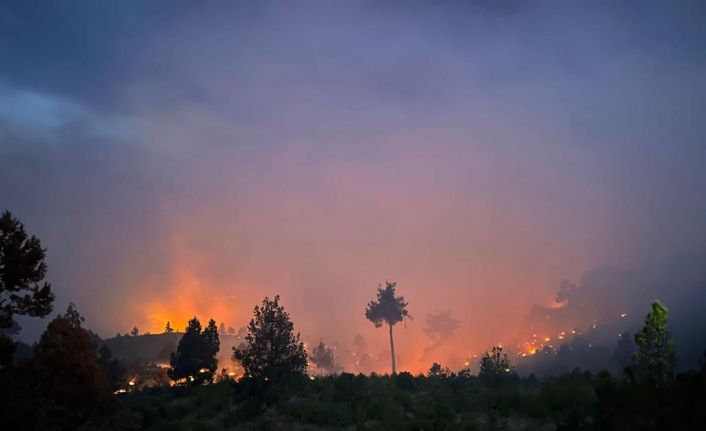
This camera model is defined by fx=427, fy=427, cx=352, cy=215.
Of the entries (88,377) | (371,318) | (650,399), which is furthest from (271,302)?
(371,318)

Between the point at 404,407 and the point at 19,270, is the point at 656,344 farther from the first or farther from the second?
the point at 19,270

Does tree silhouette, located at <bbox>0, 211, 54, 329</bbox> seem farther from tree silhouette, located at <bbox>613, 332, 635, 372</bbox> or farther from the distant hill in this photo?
the distant hill

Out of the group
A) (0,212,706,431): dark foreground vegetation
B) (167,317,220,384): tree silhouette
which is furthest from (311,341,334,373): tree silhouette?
(0,212,706,431): dark foreground vegetation

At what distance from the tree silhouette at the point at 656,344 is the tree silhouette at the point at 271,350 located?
21.9 metres

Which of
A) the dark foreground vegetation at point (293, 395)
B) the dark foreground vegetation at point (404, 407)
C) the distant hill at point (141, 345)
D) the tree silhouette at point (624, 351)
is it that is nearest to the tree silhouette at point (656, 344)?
the dark foreground vegetation at point (293, 395)

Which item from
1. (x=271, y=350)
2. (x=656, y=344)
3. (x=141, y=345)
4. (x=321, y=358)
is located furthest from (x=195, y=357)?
(x=141, y=345)

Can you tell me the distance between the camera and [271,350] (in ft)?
106

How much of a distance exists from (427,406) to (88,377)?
2034cm

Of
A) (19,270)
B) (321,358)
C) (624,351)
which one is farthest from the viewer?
(321,358)

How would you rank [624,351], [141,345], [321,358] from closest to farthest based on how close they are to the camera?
1. [624,351]
2. [321,358]
3. [141,345]

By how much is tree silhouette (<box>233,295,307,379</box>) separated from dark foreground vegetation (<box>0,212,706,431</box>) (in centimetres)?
8

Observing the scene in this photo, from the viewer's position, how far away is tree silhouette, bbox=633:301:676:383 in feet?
72.5

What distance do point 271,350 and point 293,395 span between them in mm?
3692

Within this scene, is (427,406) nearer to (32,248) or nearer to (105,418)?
(105,418)
